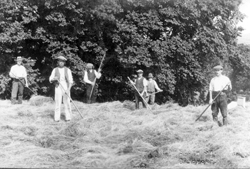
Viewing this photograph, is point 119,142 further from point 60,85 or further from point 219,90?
point 219,90

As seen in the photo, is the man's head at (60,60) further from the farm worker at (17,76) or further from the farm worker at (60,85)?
the farm worker at (17,76)

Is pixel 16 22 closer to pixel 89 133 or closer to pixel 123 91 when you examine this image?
pixel 123 91

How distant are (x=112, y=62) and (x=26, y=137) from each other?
1217 centimetres

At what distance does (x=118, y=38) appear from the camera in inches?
680

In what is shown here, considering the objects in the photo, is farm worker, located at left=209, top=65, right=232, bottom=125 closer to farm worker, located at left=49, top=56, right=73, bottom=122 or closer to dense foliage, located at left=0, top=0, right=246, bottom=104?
farm worker, located at left=49, top=56, right=73, bottom=122

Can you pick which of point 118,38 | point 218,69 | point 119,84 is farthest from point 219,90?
point 119,84

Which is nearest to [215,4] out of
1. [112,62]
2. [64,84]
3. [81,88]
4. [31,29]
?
[112,62]

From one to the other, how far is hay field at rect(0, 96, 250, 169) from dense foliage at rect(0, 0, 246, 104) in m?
7.16

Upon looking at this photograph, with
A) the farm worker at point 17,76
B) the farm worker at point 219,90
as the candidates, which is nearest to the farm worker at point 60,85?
the farm worker at point 17,76

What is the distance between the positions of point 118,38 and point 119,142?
11.2 metres

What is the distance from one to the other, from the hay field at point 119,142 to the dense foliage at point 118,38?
7156mm

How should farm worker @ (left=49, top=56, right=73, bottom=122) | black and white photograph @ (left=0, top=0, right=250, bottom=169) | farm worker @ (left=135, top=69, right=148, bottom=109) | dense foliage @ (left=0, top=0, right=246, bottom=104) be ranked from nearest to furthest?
black and white photograph @ (left=0, top=0, right=250, bottom=169) → farm worker @ (left=49, top=56, right=73, bottom=122) → farm worker @ (left=135, top=69, right=148, bottom=109) → dense foliage @ (left=0, top=0, right=246, bottom=104)

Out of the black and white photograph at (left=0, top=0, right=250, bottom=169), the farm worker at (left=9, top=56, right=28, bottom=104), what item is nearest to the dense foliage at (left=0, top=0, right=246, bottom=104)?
the black and white photograph at (left=0, top=0, right=250, bottom=169)

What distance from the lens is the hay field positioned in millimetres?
5273
